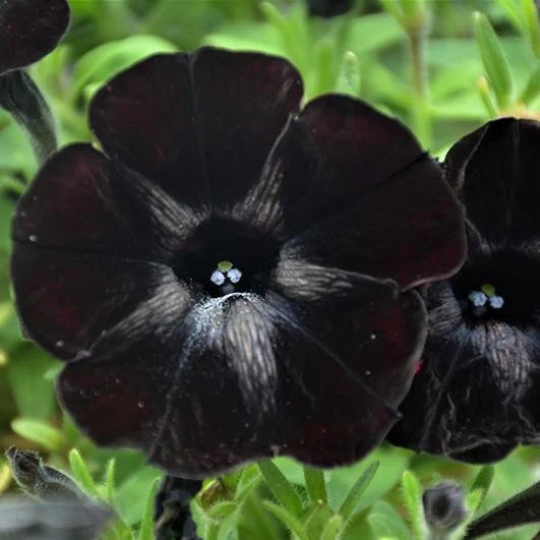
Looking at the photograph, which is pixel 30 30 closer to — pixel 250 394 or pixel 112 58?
pixel 250 394

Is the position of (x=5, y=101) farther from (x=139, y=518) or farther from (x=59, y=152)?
(x=139, y=518)

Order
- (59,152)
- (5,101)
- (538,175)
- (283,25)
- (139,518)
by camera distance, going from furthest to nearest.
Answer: (283,25) < (139,518) < (5,101) < (538,175) < (59,152)

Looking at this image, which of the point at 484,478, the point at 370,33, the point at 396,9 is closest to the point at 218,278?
the point at 484,478

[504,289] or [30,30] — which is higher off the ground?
[30,30]

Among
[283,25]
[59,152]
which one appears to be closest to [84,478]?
[59,152]

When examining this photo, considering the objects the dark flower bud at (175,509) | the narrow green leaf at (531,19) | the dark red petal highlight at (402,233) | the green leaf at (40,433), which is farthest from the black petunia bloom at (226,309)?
the green leaf at (40,433)

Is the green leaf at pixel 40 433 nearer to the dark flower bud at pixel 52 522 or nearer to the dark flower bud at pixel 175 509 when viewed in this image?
the dark flower bud at pixel 175 509
